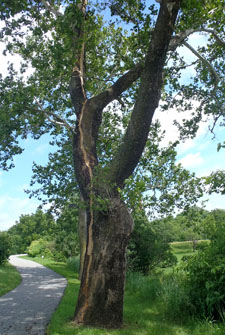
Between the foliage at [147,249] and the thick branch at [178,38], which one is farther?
the foliage at [147,249]

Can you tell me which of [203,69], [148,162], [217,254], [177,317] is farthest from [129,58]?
[177,317]

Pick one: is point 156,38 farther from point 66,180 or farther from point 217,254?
point 66,180

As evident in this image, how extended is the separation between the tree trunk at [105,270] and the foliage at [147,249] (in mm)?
9782

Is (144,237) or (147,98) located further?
(144,237)

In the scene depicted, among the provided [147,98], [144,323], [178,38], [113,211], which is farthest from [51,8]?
[144,323]

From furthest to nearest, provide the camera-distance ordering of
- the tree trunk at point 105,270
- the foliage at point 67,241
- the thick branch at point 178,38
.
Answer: the foliage at point 67,241
the thick branch at point 178,38
the tree trunk at point 105,270

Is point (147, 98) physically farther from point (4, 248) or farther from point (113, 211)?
point (4, 248)

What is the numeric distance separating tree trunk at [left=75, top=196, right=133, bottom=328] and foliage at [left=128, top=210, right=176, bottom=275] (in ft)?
32.1

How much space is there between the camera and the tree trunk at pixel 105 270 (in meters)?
6.97

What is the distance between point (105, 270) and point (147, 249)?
10572 mm

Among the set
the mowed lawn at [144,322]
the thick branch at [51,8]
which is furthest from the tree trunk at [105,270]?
the thick branch at [51,8]

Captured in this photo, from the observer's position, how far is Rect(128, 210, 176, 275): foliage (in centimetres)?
1720

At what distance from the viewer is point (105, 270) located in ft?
23.1

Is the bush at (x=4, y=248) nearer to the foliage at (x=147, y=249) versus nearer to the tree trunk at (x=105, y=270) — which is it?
the foliage at (x=147, y=249)
